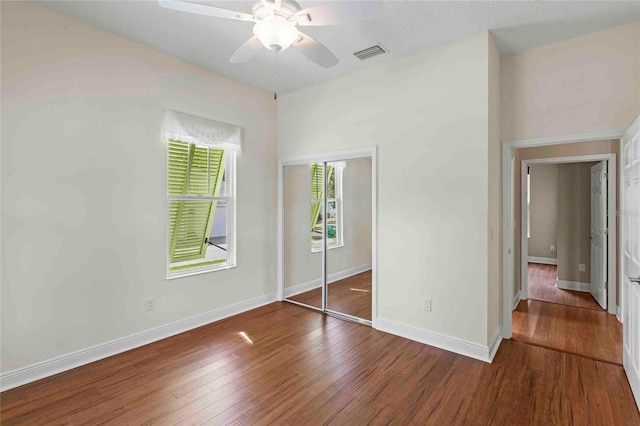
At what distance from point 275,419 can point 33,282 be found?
221 cm

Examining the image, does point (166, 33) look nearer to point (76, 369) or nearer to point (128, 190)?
point (128, 190)

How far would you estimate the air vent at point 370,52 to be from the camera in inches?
123

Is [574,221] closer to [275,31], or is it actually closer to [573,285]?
[573,285]

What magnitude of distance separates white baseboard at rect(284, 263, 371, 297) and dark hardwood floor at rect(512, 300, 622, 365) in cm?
176

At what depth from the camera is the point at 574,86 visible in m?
A: 2.84

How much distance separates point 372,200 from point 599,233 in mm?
3341

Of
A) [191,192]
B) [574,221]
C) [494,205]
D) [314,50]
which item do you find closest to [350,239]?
[494,205]

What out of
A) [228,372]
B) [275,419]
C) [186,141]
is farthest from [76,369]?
[186,141]

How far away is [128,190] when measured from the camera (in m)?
3.04

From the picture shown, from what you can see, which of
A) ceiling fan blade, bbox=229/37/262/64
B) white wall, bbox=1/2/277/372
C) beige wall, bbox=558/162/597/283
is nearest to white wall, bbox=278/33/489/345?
ceiling fan blade, bbox=229/37/262/64

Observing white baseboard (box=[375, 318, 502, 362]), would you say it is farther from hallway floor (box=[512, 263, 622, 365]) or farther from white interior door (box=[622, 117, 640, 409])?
white interior door (box=[622, 117, 640, 409])

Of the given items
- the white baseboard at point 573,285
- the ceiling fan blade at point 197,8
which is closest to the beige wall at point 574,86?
the ceiling fan blade at point 197,8

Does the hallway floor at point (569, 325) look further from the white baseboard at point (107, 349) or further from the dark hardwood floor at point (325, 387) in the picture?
the white baseboard at point (107, 349)

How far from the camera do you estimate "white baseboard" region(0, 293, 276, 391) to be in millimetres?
2438
